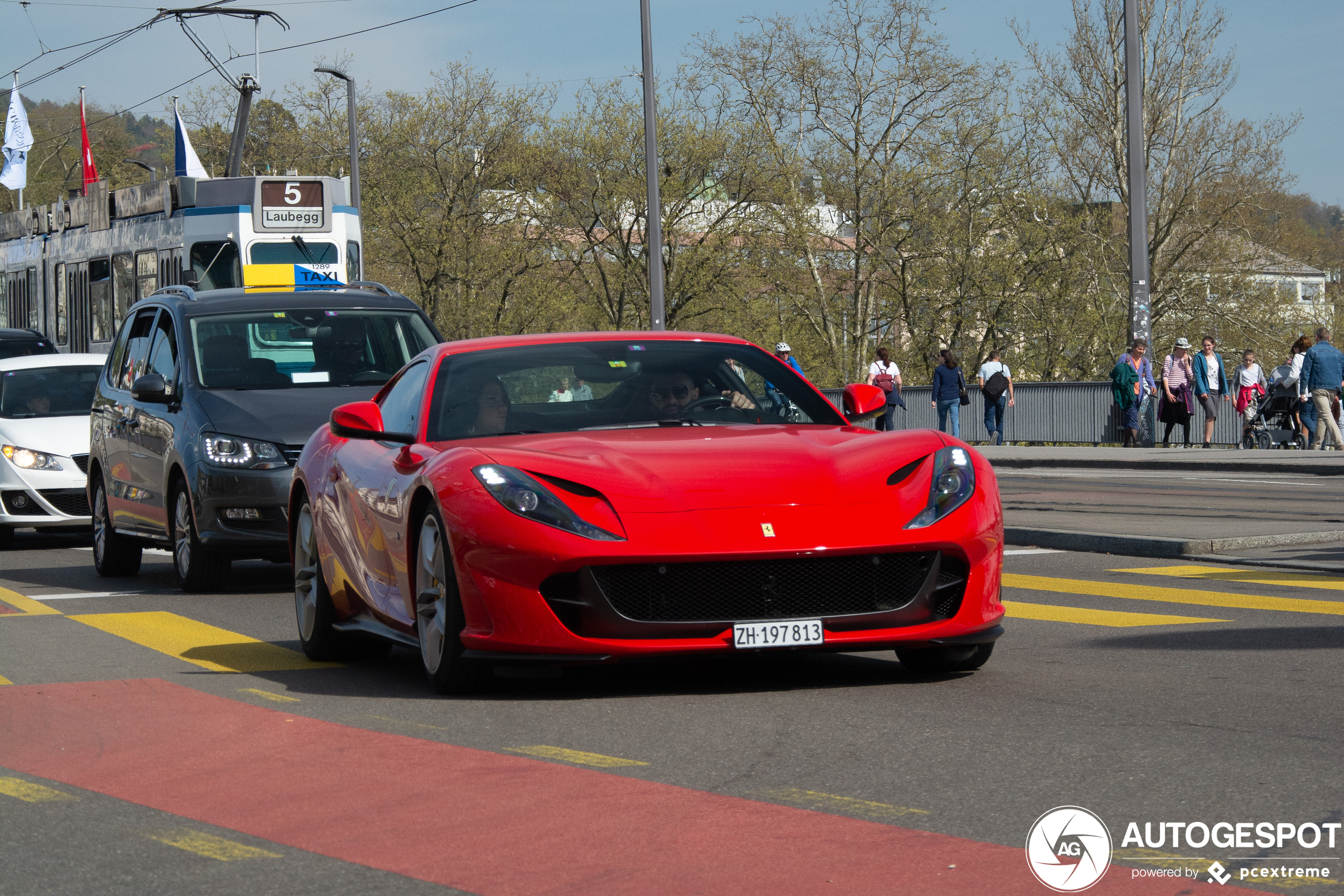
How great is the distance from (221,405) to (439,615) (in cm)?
546

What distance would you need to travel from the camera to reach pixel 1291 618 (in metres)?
8.82

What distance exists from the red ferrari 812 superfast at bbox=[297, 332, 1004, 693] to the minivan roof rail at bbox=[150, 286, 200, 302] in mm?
6142

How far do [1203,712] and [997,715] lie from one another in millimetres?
669

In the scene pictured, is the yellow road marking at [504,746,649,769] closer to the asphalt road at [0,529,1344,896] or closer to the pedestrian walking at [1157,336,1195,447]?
the asphalt road at [0,529,1344,896]

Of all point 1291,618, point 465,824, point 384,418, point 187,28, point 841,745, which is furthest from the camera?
point 187,28

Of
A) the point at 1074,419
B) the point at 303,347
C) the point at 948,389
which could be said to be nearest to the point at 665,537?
the point at 303,347

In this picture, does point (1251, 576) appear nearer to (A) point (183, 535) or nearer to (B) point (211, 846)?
(A) point (183, 535)

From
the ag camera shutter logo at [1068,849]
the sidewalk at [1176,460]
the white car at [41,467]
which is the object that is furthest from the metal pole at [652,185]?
the ag camera shutter logo at [1068,849]

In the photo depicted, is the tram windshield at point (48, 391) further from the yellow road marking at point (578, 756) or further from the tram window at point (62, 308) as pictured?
the yellow road marking at point (578, 756)

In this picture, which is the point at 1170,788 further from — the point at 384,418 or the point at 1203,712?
the point at 384,418

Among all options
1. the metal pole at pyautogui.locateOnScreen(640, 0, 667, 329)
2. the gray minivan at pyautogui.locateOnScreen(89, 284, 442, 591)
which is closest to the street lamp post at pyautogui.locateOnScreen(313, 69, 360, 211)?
the metal pole at pyautogui.locateOnScreen(640, 0, 667, 329)

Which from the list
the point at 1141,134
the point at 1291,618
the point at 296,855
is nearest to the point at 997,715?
the point at 296,855

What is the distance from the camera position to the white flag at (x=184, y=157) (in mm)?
32031

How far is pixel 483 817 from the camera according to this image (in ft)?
15.9
